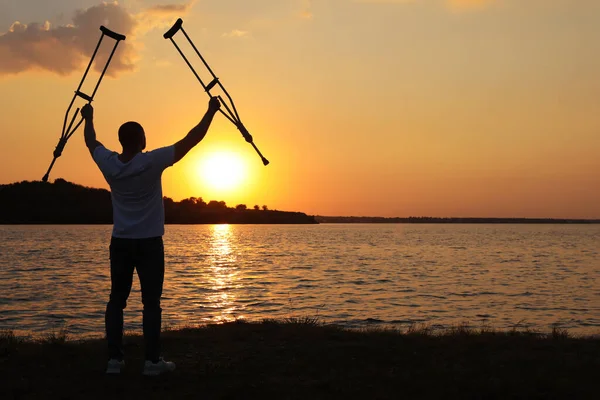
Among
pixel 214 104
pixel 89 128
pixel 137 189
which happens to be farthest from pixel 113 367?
pixel 214 104

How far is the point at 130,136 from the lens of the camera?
673 centimetres

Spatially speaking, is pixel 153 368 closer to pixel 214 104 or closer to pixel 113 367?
pixel 113 367

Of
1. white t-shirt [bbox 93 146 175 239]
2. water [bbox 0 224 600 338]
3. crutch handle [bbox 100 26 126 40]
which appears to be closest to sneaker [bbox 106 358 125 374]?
white t-shirt [bbox 93 146 175 239]

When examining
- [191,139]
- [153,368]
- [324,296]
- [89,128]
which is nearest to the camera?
[191,139]

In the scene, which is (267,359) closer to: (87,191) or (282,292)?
(282,292)

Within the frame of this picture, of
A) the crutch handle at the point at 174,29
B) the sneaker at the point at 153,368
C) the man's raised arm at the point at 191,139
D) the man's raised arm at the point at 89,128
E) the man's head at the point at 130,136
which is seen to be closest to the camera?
the man's raised arm at the point at 191,139

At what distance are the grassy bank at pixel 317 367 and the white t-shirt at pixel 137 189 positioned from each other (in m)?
1.75

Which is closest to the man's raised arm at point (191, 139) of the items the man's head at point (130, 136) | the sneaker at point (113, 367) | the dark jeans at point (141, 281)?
the man's head at point (130, 136)

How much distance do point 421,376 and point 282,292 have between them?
69.3 ft

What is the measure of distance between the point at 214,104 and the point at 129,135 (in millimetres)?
1000

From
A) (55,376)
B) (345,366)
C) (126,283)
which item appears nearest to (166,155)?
(126,283)

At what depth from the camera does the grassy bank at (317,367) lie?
→ 21.5ft

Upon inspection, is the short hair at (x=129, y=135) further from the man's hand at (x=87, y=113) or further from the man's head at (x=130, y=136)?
the man's hand at (x=87, y=113)

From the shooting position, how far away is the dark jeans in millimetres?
6746
